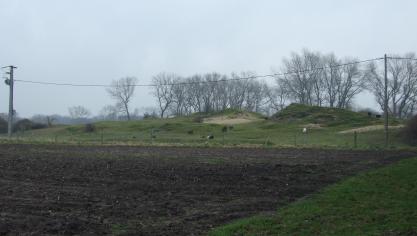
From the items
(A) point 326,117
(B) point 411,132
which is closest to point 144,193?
(B) point 411,132

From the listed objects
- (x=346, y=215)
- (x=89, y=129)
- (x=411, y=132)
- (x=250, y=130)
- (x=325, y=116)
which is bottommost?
(x=346, y=215)

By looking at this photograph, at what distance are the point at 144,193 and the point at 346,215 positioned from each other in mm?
5572

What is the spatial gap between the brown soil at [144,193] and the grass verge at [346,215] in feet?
2.15

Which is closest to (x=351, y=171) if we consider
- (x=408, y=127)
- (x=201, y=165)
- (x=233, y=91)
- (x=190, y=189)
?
(x=201, y=165)

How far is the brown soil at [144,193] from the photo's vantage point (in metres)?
9.04

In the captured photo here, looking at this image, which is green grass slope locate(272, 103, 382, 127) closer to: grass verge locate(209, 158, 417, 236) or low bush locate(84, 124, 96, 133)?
low bush locate(84, 124, 96, 133)

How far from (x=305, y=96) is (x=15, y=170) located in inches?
3466

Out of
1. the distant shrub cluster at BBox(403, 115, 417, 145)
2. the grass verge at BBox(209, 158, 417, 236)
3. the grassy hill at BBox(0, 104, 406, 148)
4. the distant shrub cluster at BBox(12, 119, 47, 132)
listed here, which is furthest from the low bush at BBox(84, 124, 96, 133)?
the grass verge at BBox(209, 158, 417, 236)

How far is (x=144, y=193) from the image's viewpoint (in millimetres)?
12883

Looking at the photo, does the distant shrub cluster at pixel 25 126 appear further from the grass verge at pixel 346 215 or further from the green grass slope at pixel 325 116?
the grass verge at pixel 346 215

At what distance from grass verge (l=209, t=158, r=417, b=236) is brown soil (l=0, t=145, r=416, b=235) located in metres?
0.66

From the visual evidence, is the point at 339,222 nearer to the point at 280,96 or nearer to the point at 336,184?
the point at 336,184

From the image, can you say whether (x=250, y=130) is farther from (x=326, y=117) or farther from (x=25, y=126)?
(x=25, y=126)

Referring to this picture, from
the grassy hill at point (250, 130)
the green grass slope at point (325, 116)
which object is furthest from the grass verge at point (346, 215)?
the green grass slope at point (325, 116)
